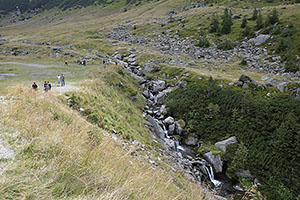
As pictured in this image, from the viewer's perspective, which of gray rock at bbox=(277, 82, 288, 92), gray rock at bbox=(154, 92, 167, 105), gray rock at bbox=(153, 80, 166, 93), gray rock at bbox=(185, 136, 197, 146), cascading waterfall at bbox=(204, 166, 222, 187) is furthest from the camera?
gray rock at bbox=(153, 80, 166, 93)

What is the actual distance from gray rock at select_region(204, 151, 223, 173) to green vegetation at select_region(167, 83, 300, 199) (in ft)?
2.51

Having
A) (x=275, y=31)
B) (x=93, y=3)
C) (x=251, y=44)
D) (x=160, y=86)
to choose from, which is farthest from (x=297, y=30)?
(x=93, y=3)

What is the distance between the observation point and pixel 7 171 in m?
3.30

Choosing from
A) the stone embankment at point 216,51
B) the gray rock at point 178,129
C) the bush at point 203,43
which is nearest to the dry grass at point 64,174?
the gray rock at point 178,129

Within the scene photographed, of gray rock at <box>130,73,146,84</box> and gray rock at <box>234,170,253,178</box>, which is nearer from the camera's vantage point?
gray rock at <box>234,170,253,178</box>

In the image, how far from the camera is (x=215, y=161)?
631 inches

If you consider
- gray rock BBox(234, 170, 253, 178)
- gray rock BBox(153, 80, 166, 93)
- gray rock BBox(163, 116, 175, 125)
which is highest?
gray rock BBox(153, 80, 166, 93)

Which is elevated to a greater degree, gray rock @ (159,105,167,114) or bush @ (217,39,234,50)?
bush @ (217,39,234,50)

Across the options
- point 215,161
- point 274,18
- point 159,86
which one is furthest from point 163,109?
point 274,18

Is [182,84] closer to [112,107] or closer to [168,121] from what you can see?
[168,121]

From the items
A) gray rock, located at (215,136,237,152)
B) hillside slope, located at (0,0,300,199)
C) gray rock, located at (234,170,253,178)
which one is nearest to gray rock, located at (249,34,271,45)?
hillside slope, located at (0,0,300,199)

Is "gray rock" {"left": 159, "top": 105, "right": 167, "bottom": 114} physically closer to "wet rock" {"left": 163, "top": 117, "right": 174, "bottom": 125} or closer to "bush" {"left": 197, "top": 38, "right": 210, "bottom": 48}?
"wet rock" {"left": 163, "top": 117, "right": 174, "bottom": 125}

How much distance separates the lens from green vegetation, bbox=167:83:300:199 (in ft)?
46.1

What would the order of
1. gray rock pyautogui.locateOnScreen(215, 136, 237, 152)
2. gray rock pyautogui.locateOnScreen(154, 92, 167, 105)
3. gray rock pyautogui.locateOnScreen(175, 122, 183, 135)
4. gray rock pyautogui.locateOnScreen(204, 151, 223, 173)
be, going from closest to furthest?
gray rock pyautogui.locateOnScreen(204, 151, 223, 173) < gray rock pyautogui.locateOnScreen(215, 136, 237, 152) < gray rock pyautogui.locateOnScreen(175, 122, 183, 135) < gray rock pyautogui.locateOnScreen(154, 92, 167, 105)
